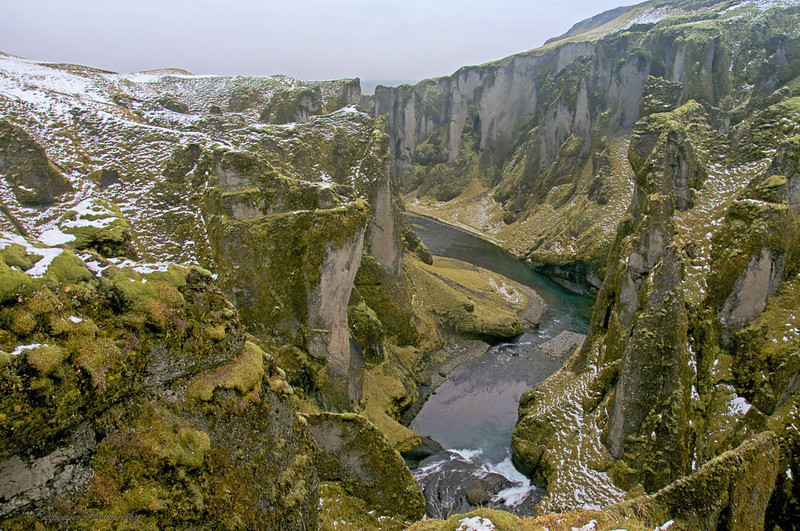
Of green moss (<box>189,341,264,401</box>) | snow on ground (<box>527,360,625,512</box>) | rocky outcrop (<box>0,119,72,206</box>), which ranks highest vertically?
rocky outcrop (<box>0,119,72,206</box>)

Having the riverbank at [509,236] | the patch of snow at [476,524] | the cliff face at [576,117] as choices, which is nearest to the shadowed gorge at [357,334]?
the patch of snow at [476,524]

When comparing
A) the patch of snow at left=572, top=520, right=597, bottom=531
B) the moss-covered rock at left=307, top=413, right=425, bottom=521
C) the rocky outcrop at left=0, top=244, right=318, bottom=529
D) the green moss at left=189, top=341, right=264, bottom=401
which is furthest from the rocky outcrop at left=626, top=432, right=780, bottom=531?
the green moss at left=189, top=341, right=264, bottom=401

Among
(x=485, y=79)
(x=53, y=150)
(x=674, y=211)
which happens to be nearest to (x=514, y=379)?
(x=674, y=211)

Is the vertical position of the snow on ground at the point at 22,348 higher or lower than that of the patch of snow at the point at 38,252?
lower

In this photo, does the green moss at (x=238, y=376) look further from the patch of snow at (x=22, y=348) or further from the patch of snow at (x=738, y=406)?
the patch of snow at (x=738, y=406)

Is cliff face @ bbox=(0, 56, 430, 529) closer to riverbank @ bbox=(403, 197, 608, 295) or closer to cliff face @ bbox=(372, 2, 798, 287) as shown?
riverbank @ bbox=(403, 197, 608, 295)

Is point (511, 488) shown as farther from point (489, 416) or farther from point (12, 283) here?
point (12, 283)

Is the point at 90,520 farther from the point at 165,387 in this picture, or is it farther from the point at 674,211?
the point at 674,211
